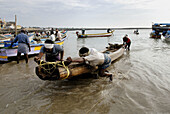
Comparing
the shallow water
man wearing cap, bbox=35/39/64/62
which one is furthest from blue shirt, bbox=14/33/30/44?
man wearing cap, bbox=35/39/64/62

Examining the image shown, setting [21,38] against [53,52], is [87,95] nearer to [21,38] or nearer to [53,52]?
[53,52]

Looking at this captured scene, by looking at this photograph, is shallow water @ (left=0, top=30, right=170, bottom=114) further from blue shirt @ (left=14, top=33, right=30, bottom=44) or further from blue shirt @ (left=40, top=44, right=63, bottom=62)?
blue shirt @ (left=14, top=33, right=30, bottom=44)

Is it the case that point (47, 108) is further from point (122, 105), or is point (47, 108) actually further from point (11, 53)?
point (11, 53)

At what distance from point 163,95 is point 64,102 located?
121 inches

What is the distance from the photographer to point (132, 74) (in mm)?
5945

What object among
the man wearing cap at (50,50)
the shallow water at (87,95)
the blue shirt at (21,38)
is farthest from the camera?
the blue shirt at (21,38)

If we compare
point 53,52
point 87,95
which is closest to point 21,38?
point 53,52

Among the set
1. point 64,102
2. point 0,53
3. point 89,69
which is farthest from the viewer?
point 0,53

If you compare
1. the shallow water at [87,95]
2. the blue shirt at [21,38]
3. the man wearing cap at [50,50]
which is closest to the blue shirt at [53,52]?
the man wearing cap at [50,50]

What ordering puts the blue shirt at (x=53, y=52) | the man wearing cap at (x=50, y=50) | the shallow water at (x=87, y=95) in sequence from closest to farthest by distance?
the shallow water at (x=87, y=95) < the man wearing cap at (x=50, y=50) < the blue shirt at (x=53, y=52)

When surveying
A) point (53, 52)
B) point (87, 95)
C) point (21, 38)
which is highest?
point (21, 38)

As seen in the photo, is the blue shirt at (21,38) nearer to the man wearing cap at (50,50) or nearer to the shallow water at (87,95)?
the shallow water at (87,95)

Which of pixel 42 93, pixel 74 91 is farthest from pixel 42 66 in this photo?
pixel 74 91

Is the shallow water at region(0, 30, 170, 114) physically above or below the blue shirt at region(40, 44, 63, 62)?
below
